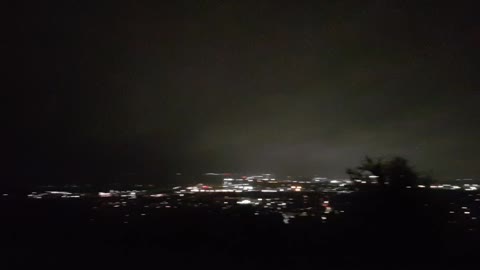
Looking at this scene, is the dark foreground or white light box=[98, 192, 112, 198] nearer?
the dark foreground

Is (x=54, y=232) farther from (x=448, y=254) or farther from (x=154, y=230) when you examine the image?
(x=448, y=254)

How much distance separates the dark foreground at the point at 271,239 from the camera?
46.2ft

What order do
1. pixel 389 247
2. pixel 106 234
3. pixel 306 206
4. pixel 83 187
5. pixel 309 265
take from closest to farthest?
1. pixel 309 265
2. pixel 389 247
3. pixel 106 234
4. pixel 306 206
5. pixel 83 187

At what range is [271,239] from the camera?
19.1 m

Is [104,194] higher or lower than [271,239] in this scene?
higher

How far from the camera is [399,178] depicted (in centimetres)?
1889

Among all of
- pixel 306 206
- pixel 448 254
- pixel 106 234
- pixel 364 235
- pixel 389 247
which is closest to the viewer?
pixel 448 254

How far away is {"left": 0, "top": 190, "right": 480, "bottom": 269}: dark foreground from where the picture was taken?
14.1 metres

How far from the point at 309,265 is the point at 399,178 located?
6.11m

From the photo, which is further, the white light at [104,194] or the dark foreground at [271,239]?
the white light at [104,194]

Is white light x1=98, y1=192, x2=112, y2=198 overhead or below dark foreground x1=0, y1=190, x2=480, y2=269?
overhead

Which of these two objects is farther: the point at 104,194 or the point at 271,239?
the point at 104,194

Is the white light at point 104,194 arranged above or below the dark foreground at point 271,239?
above

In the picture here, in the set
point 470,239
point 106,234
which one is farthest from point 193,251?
point 470,239
